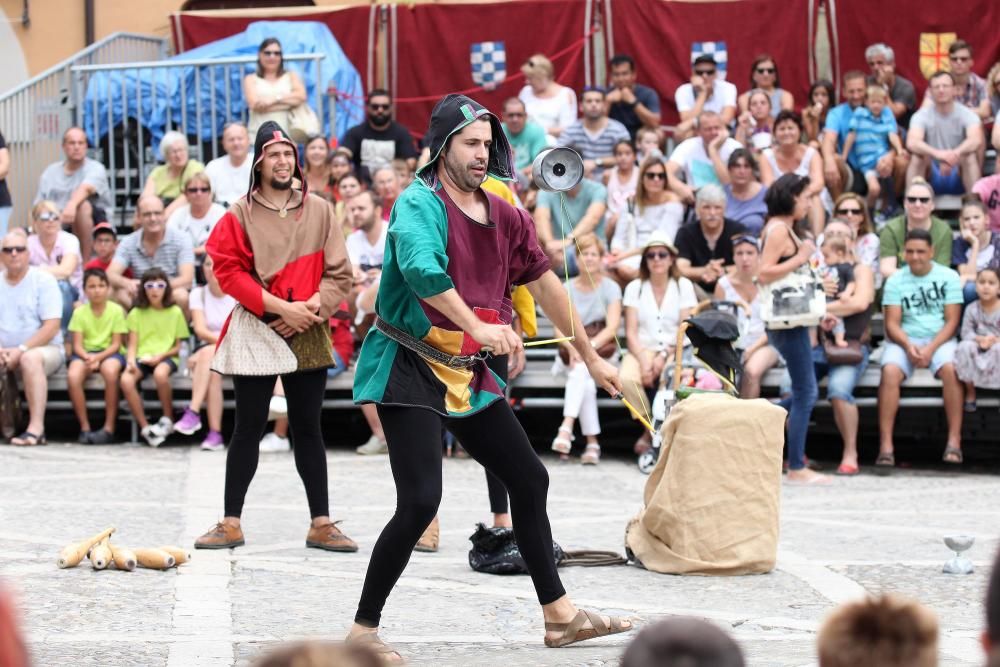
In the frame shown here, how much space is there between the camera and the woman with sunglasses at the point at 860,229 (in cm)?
1206

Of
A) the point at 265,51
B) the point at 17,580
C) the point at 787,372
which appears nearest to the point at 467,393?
the point at 17,580

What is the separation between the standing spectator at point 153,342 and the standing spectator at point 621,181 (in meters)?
3.72

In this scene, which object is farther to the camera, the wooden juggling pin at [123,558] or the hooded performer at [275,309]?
the hooded performer at [275,309]

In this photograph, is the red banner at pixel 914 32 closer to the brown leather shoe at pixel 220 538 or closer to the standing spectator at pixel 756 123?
the standing spectator at pixel 756 123

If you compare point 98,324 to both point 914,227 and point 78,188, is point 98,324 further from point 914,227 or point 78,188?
point 914,227

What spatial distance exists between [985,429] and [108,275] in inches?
276

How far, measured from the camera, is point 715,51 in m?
16.2

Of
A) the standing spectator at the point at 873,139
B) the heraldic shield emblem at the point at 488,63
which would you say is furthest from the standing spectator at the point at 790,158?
the heraldic shield emblem at the point at 488,63

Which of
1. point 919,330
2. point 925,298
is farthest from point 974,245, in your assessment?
point 919,330

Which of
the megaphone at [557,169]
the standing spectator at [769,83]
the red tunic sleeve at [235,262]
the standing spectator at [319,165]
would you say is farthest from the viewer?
the standing spectator at [769,83]

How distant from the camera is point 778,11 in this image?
16.2m

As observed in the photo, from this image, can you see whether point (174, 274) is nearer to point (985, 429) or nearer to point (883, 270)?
point (883, 270)

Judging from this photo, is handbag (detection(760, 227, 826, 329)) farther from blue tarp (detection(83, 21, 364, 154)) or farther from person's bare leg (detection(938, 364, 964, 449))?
blue tarp (detection(83, 21, 364, 154))

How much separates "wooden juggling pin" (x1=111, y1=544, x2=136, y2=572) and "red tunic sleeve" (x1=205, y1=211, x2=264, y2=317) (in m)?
1.25
